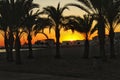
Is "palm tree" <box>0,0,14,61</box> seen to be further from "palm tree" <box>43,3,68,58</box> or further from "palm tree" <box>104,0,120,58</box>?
"palm tree" <box>104,0,120,58</box>

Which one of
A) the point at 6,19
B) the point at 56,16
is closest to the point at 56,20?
the point at 56,16

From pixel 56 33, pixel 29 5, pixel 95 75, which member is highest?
pixel 29 5

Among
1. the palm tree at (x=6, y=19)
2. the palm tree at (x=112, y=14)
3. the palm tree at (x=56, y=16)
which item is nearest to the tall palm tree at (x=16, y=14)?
the palm tree at (x=6, y=19)

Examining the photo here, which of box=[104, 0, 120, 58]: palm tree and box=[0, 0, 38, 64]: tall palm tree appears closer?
box=[104, 0, 120, 58]: palm tree

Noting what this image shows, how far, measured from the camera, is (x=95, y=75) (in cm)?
2061

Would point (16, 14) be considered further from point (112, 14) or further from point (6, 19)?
point (112, 14)

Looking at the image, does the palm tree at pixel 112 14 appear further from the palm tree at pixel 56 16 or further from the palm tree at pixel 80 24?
the palm tree at pixel 56 16

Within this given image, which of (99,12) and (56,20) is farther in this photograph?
(56,20)

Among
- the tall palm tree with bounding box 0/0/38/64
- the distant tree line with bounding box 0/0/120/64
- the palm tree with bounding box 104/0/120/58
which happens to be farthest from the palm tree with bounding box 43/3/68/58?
the palm tree with bounding box 104/0/120/58

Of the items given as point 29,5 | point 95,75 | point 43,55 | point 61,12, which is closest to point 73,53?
point 43,55

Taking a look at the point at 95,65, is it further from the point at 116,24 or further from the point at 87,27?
the point at 87,27

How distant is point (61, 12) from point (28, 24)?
12.0 feet

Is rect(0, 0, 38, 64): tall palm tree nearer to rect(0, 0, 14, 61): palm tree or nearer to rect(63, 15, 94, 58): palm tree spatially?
rect(0, 0, 14, 61): palm tree

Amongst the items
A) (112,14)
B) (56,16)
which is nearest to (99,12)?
(112,14)
